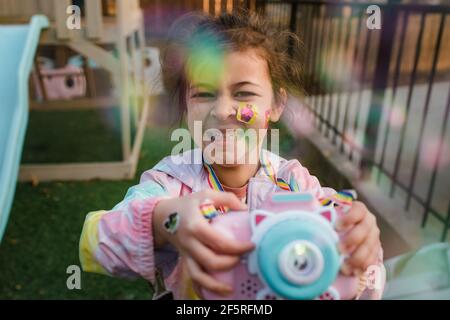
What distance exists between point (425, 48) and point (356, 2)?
12.4ft

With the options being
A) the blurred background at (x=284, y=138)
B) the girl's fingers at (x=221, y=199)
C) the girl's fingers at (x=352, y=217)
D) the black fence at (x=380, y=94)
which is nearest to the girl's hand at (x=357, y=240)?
the girl's fingers at (x=352, y=217)

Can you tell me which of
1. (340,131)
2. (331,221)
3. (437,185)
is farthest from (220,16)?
(340,131)

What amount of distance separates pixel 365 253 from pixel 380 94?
1.95 meters

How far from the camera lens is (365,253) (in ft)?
1.62

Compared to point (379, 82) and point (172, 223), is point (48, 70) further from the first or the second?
point (172, 223)

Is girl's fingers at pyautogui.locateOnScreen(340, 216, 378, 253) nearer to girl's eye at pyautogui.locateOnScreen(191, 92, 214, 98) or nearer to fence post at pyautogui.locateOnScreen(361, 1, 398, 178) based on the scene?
girl's eye at pyautogui.locateOnScreen(191, 92, 214, 98)

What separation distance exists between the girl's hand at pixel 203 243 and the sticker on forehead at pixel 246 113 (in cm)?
13

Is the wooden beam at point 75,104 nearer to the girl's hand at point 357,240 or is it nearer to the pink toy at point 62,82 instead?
the pink toy at point 62,82

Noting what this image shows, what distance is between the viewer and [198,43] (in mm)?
709

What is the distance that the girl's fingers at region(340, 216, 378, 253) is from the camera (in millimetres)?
482

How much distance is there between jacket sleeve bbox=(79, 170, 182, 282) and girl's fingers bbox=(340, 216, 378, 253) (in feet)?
0.62

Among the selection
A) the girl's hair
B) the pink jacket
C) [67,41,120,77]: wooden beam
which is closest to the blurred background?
[67,41,120,77]: wooden beam

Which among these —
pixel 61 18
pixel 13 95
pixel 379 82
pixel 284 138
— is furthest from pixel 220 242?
pixel 61 18

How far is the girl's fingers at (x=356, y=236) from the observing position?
482 millimetres
